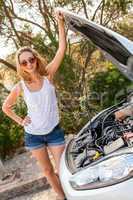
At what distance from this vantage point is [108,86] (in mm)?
8586

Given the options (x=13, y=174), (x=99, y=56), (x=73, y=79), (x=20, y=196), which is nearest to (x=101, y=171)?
(x=20, y=196)

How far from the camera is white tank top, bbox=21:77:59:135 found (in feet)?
15.1

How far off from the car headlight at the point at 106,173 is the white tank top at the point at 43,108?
813mm

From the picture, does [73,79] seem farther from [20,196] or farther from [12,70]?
[20,196]

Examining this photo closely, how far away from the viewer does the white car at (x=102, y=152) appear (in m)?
3.63

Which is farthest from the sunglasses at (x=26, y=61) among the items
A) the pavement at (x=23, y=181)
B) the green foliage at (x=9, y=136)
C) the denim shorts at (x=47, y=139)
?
the green foliage at (x=9, y=136)

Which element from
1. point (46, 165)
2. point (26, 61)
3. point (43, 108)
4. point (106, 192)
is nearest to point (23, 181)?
point (46, 165)

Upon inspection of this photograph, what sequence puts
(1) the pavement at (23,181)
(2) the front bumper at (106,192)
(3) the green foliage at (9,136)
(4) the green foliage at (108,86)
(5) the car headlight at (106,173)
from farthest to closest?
(4) the green foliage at (108,86)
(3) the green foliage at (9,136)
(1) the pavement at (23,181)
(5) the car headlight at (106,173)
(2) the front bumper at (106,192)

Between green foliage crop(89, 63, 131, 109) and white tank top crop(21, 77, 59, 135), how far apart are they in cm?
381

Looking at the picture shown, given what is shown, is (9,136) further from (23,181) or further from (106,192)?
(106,192)

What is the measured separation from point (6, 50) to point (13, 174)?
317cm

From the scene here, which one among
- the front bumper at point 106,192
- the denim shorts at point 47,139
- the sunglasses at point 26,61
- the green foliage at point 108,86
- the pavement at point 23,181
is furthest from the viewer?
the green foliage at point 108,86

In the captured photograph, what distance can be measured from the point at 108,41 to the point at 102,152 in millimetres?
965

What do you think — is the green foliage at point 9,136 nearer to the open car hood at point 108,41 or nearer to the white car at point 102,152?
the white car at point 102,152
